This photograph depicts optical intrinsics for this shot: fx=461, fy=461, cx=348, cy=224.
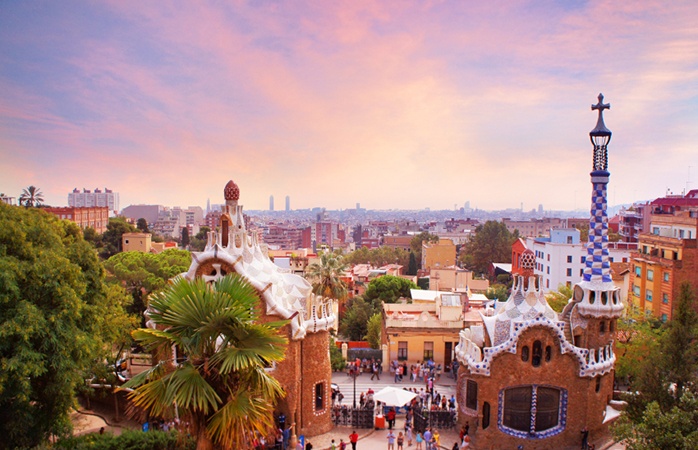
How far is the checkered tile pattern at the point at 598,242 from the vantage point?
2158 centimetres

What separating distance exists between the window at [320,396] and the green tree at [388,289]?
25.9 metres

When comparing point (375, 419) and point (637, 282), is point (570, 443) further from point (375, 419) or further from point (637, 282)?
point (637, 282)

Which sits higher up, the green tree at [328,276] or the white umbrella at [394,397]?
the green tree at [328,276]

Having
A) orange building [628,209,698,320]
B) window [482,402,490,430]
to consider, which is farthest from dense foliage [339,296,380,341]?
orange building [628,209,698,320]

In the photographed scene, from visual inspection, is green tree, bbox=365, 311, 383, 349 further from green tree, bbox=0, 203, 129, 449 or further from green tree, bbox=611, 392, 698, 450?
green tree, bbox=611, 392, 698, 450

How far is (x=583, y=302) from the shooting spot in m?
21.5

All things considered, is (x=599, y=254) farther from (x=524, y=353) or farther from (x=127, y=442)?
(x=127, y=442)

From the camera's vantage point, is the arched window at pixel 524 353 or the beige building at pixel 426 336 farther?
the beige building at pixel 426 336

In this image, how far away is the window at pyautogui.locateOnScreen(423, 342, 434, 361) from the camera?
31.8 m

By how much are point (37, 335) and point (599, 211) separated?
23801 mm

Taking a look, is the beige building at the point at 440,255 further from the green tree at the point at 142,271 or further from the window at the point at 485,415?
the window at the point at 485,415

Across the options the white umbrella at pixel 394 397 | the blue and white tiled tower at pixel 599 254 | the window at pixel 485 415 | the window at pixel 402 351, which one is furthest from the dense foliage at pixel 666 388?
the window at pixel 402 351

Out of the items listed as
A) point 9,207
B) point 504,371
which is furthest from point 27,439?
point 504,371

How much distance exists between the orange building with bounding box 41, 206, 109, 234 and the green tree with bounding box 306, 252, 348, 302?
7356 cm
